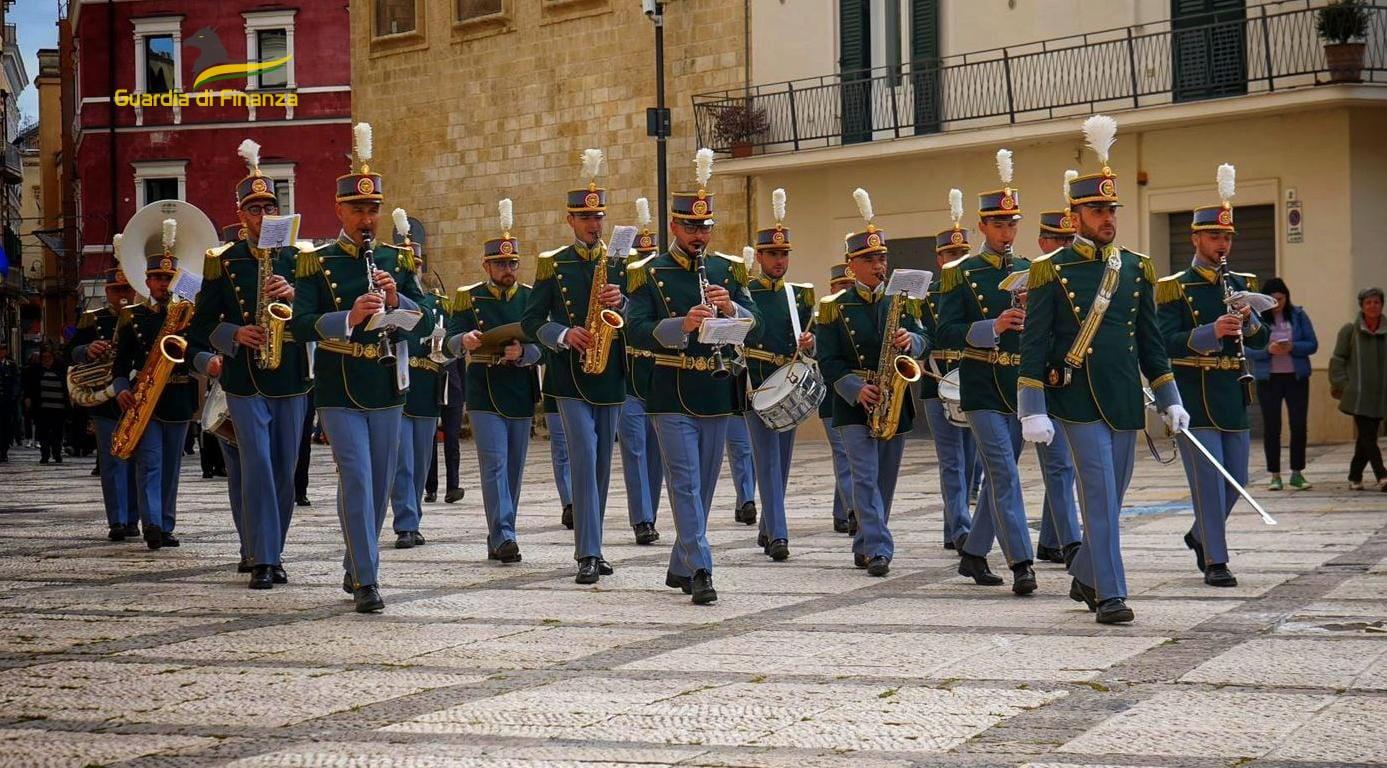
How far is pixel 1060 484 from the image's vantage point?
1051cm

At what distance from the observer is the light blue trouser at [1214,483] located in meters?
10.6

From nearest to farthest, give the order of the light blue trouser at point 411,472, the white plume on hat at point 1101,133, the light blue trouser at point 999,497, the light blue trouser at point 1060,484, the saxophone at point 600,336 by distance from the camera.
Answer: the white plume on hat at point 1101,133
the light blue trouser at point 1060,484
the light blue trouser at point 999,497
the saxophone at point 600,336
the light blue trouser at point 411,472

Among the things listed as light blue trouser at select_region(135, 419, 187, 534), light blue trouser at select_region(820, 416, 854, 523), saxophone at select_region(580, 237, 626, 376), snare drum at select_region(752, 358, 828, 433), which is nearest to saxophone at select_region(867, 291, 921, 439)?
snare drum at select_region(752, 358, 828, 433)

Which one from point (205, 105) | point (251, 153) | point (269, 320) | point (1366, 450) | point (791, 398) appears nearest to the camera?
point (269, 320)

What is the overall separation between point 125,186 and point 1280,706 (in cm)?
4809

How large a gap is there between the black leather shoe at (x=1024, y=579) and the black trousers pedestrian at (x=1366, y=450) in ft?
24.7

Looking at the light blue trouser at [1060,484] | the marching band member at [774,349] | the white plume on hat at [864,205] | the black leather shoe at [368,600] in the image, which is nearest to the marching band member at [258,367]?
the black leather shoe at [368,600]

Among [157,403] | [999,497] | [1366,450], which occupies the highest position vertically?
[157,403]

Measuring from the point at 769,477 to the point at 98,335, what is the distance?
19.6 ft

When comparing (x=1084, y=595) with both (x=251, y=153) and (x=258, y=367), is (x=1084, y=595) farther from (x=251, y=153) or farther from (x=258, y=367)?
(x=251, y=153)

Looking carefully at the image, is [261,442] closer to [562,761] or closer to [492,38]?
[562,761]

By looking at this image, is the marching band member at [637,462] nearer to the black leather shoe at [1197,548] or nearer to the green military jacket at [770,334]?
the green military jacket at [770,334]

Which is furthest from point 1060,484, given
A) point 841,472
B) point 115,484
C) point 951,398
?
point 115,484

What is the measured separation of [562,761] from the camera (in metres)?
6.19
